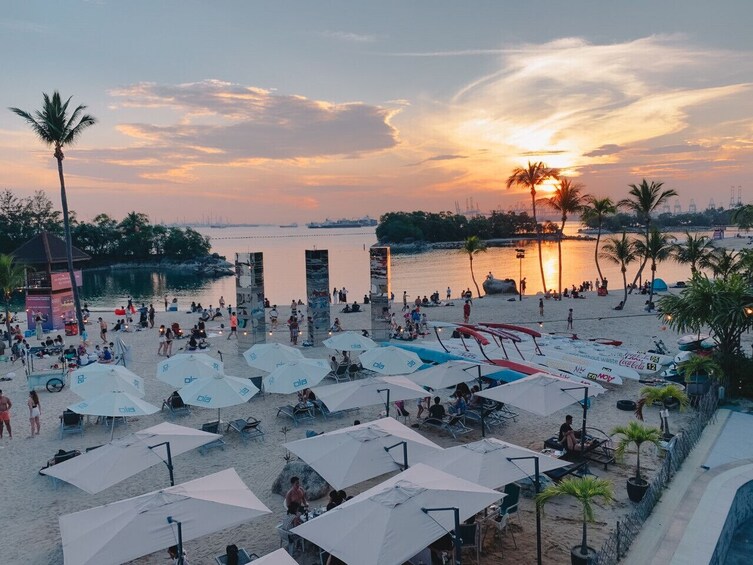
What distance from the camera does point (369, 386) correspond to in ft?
44.9

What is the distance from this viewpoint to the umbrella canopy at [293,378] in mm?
15289

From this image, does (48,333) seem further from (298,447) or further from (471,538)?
(471,538)

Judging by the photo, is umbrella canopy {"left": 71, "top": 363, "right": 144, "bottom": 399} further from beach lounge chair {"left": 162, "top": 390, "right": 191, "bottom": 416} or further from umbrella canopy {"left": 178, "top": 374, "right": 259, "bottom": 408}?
umbrella canopy {"left": 178, "top": 374, "right": 259, "bottom": 408}

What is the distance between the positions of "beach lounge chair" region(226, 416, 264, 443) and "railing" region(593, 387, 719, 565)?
9.53m

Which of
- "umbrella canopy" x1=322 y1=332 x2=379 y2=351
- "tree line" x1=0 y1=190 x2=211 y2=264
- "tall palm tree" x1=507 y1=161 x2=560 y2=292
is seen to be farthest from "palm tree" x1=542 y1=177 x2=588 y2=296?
"tree line" x1=0 y1=190 x2=211 y2=264

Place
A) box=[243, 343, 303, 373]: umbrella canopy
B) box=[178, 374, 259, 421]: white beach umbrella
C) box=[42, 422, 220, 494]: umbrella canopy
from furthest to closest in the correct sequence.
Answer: box=[243, 343, 303, 373]: umbrella canopy < box=[178, 374, 259, 421]: white beach umbrella < box=[42, 422, 220, 494]: umbrella canopy

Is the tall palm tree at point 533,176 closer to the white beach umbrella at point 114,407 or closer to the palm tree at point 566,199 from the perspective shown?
the palm tree at point 566,199

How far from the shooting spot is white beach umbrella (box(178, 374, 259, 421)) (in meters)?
13.8

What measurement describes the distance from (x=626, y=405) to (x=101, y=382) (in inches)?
628

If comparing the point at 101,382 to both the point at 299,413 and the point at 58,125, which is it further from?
the point at 58,125

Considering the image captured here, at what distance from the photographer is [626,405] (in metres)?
16.5

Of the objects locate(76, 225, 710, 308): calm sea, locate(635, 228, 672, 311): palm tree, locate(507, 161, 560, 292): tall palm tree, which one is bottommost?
locate(76, 225, 710, 308): calm sea

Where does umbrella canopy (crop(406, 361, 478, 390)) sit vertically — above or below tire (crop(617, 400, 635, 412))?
above

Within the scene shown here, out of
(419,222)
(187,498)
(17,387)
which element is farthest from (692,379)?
(419,222)
